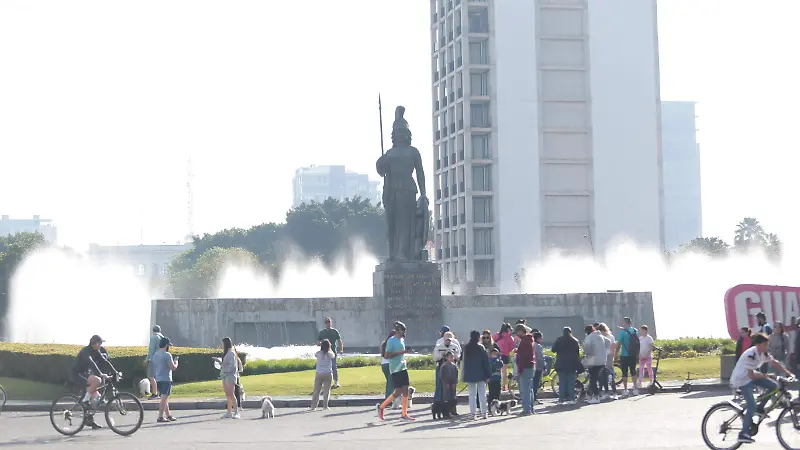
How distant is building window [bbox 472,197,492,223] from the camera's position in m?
86.9

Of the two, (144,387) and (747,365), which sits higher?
(747,365)

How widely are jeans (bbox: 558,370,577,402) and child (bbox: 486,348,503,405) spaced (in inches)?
56.8

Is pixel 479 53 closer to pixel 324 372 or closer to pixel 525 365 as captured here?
pixel 324 372

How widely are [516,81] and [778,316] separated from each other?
2325 inches

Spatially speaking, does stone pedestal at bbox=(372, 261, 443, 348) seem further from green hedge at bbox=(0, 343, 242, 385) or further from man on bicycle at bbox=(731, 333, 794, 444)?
man on bicycle at bbox=(731, 333, 794, 444)

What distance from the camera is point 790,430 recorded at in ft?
46.8

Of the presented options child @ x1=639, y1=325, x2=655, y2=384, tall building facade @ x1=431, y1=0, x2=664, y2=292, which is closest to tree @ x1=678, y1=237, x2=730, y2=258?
tall building facade @ x1=431, y1=0, x2=664, y2=292

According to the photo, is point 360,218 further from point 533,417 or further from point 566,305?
point 533,417

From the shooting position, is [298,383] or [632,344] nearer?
[632,344]

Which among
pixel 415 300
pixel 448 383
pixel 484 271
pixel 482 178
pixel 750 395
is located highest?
pixel 482 178

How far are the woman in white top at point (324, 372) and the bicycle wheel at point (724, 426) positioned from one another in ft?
28.9

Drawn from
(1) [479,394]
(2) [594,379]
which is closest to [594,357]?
(2) [594,379]

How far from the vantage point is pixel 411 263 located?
3572 cm

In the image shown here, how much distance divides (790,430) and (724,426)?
84 cm
